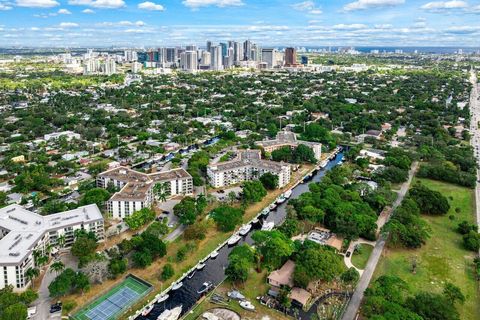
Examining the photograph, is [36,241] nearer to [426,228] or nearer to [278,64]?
[426,228]

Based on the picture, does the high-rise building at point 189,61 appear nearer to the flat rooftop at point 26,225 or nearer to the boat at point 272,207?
the boat at point 272,207

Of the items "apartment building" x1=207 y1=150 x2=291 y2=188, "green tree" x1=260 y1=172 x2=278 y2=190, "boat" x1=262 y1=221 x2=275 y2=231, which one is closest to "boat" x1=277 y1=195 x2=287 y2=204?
"green tree" x1=260 y1=172 x2=278 y2=190

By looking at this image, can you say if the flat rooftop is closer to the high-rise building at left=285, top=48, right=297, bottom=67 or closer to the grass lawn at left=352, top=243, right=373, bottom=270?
the grass lawn at left=352, top=243, right=373, bottom=270

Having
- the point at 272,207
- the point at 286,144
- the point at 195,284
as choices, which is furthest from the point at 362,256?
the point at 286,144

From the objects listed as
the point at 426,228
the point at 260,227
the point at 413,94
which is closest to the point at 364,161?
the point at 426,228

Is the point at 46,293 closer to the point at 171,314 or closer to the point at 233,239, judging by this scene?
the point at 171,314

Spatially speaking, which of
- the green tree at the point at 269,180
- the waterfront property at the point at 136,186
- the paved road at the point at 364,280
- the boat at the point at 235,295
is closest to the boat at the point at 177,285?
the boat at the point at 235,295

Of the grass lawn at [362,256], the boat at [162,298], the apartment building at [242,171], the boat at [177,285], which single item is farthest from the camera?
the apartment building at [242,171]
